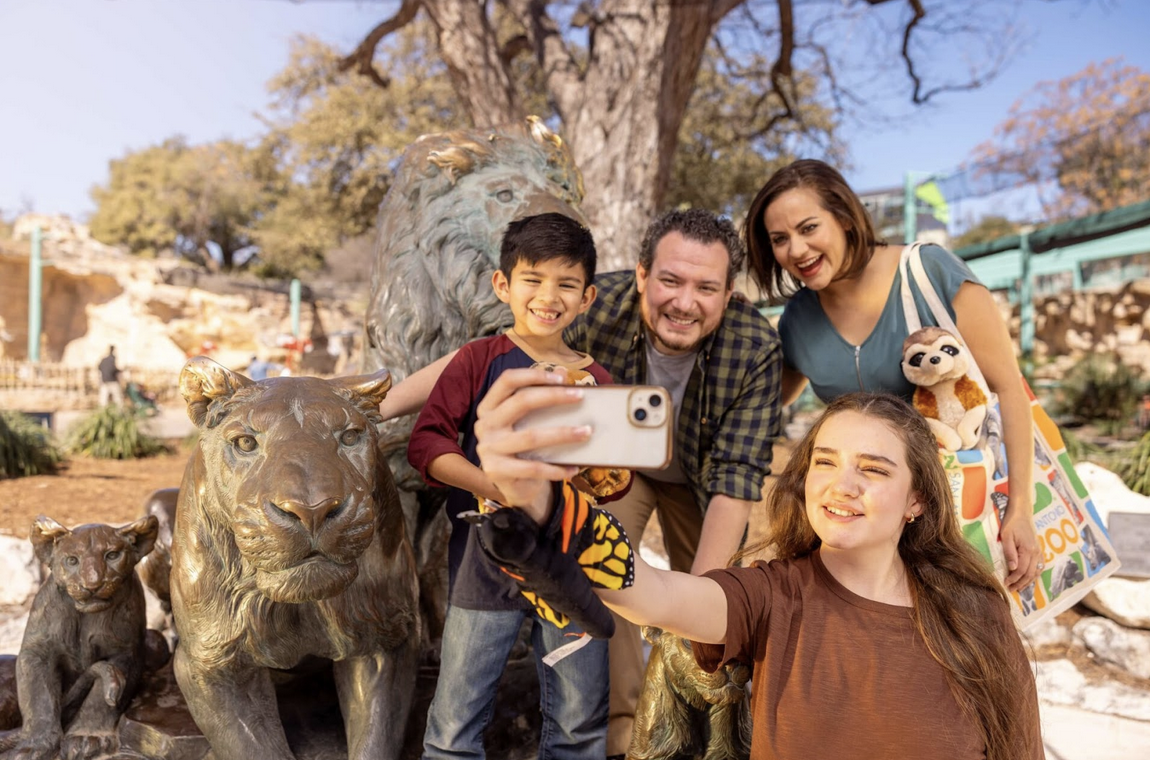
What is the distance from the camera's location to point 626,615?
134 cm

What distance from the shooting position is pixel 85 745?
198 centimetres

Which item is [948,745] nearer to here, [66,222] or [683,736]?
[683,736]

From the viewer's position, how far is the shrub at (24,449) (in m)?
8.77

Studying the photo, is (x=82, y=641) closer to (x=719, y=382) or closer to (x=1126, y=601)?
(x=719, y=382)

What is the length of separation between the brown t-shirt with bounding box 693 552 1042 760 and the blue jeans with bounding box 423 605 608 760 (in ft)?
1.47

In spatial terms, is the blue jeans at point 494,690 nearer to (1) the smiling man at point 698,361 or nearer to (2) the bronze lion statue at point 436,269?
(1) the smiling man at point 698,361

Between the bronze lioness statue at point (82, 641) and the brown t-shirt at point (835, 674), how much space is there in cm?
158

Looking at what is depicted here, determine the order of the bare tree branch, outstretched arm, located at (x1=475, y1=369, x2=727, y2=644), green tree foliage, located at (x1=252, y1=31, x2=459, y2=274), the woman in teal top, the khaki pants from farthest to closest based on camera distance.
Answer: green tree foliage, located at (x1=252, y1=31, x2=459, y2=274)
the bare tree branch
the khaki pants
the woman in teal top
outstretched arm, located at (x1=475, y1=369, x2=727, y2=644)

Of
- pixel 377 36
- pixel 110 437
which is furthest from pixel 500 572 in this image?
pixel 110 437

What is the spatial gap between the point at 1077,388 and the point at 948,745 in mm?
13193

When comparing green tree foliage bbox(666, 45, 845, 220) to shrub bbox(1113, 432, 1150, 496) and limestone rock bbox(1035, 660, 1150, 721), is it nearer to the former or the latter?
shrub bbox(1113, 432, 1150, 496)

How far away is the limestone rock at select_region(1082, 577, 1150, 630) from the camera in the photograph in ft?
14.2

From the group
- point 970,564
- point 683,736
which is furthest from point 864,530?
point 683,736

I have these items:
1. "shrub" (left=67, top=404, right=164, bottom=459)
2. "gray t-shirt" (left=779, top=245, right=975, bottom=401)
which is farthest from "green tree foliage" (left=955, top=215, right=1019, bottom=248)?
"gray t-shirt" (left=779, top=245, right=975, bottom=401)
